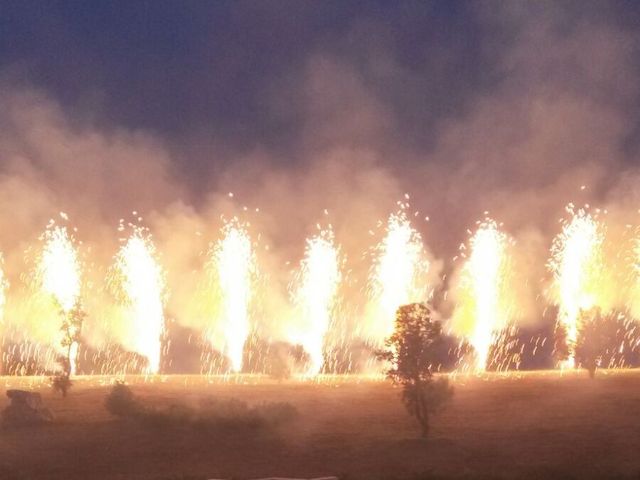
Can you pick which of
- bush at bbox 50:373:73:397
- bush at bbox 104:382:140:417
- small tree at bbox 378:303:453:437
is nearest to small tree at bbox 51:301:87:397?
bush at bbox 50:373:73:397

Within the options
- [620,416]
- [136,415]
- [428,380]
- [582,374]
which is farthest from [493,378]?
[136,415]

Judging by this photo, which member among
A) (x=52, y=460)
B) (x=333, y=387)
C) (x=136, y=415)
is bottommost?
(x=52, y=460)

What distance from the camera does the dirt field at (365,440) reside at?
42406 millimetres

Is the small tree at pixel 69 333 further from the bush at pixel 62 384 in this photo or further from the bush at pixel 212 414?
the bush at pixel 212 414

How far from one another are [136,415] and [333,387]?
1948cm

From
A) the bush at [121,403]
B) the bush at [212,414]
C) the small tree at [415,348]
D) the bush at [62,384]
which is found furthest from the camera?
the bush at [62,384]

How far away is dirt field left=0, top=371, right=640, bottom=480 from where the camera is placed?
139ft

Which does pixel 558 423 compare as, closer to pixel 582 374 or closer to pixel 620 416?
pixel 620 416

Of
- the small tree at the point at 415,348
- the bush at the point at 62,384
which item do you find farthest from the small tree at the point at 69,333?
the small tree at the point at 415,348

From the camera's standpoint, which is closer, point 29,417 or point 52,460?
point 52,460

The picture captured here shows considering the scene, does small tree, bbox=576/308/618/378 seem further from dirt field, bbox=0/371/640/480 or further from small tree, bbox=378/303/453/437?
small tree, bbox=378/303/453/437

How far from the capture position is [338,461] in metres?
44.2

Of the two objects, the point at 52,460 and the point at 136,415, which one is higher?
the point at 136,415

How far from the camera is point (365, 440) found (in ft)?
161
